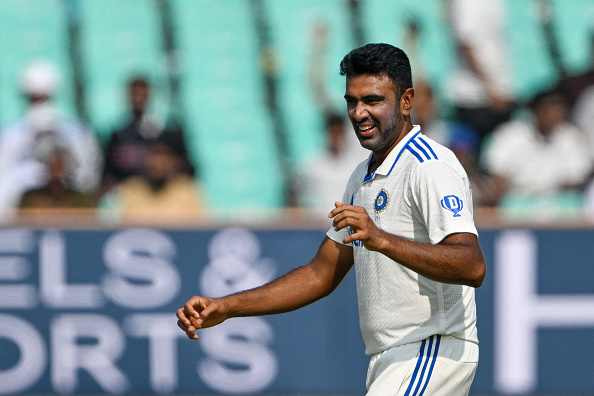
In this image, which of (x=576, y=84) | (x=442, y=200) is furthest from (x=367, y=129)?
(x=576, y=84)

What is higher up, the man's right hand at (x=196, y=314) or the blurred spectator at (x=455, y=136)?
the blurred spectator at (x=455, y=136)

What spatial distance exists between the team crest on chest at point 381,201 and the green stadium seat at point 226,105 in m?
6.52

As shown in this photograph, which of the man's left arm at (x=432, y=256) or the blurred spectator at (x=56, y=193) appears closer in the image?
the man's left arm at (x=432, y=256)

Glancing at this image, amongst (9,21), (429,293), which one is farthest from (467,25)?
(429,293)

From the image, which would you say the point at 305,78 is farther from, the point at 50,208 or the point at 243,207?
the point at 50,208

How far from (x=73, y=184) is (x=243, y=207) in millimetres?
2201

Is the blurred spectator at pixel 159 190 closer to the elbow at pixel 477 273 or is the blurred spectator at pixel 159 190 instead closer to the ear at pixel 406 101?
the ear at pixel 406 101

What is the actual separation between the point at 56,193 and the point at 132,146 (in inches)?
37.6

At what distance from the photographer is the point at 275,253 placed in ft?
24.1

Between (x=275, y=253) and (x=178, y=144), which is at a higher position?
(x=178, y=144)

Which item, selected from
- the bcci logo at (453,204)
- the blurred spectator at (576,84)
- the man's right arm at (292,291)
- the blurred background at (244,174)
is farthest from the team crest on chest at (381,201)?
the blurred spectator at (576,84)

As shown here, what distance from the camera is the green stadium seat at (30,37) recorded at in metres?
11.4

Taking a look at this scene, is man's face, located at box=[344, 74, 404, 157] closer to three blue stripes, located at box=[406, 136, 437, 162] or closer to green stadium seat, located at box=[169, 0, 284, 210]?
three blue stripes, located at box=[406, 136, 437, 162]

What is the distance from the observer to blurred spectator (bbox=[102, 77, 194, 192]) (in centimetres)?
905
